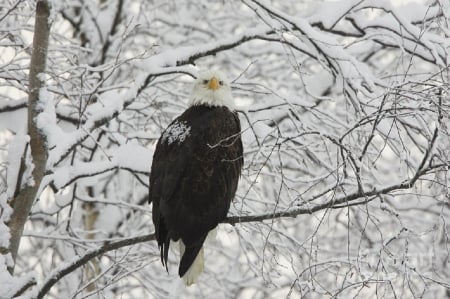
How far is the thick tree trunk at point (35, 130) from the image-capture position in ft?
12.6

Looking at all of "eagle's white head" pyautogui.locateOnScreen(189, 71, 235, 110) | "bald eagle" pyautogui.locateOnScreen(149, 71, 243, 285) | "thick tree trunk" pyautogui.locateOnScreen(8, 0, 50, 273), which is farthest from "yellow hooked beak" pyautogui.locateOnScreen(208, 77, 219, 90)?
"thick tree trunk" pyautogui.locateOnScreen(8, 0, 50, 273)

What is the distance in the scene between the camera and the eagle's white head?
16.0 ft

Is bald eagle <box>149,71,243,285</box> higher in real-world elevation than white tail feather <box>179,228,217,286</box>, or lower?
higher

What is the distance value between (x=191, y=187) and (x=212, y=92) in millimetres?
858

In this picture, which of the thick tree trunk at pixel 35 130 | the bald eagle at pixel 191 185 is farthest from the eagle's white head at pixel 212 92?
the thick tree trunk at pixel 35 130

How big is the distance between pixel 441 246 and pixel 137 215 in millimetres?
3137

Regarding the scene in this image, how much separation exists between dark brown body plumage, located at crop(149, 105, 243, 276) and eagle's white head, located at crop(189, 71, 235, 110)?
0.58 meters

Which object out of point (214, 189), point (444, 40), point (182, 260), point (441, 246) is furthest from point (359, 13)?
point (441, 246)

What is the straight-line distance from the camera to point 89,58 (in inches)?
290

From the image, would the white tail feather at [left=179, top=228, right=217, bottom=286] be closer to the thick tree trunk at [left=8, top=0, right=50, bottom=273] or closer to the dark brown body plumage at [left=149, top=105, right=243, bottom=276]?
the dark brown body plumage at [left=149, top=105, right=243, bottom=276]

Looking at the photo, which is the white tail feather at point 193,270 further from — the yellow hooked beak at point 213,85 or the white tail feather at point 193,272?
the yellow hooked beak at point 213,85

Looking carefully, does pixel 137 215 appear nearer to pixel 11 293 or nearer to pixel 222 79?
pixel 222 79

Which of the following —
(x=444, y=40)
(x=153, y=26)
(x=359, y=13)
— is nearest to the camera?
(x=444, y=40)

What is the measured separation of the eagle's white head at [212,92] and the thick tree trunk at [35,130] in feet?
3.95
